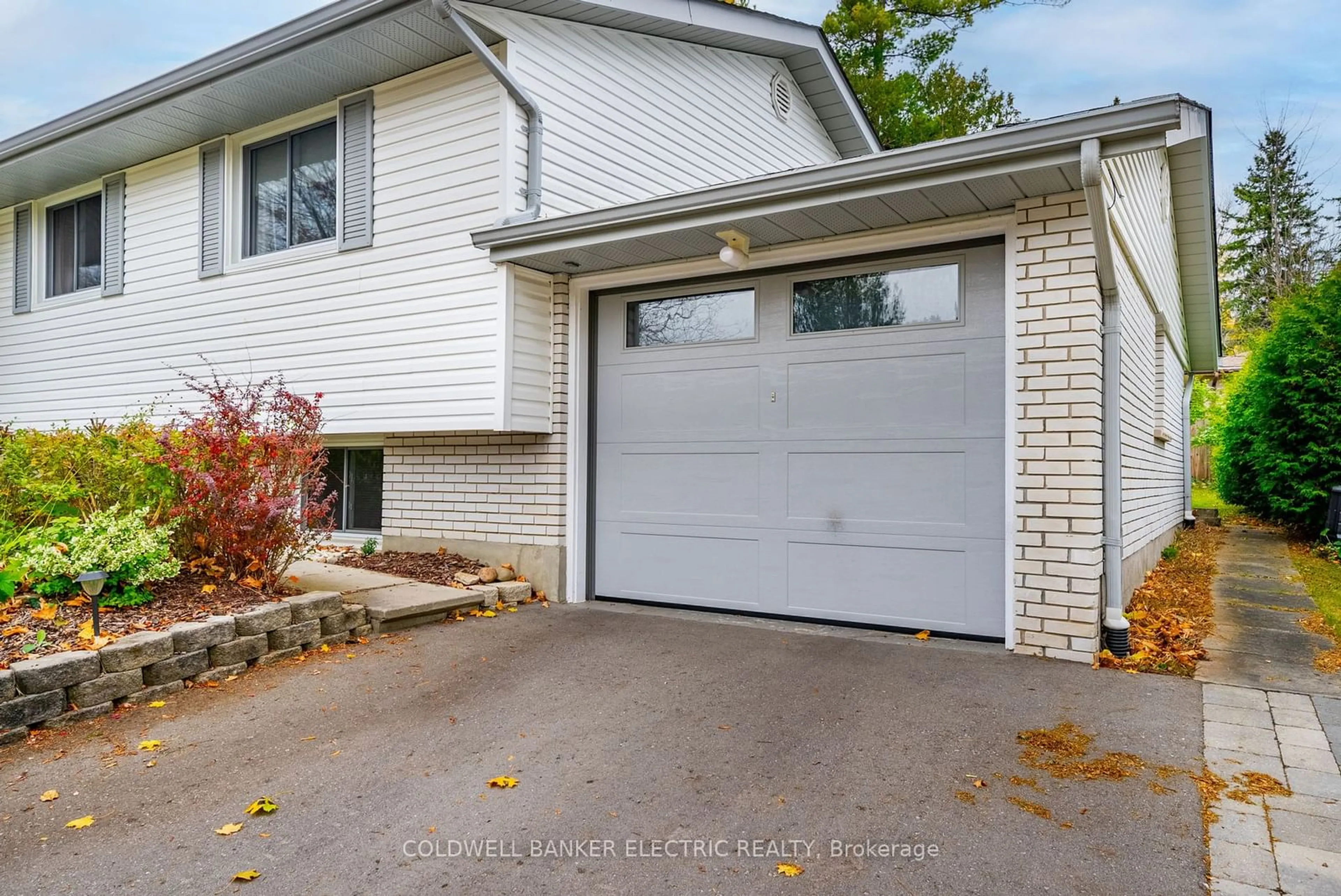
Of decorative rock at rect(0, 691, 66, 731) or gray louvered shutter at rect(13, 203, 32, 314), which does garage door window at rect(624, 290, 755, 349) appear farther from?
gray louvered shutter at rect(13, 203, 32, 314)

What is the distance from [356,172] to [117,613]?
13.5ft

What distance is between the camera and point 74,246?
9094mm

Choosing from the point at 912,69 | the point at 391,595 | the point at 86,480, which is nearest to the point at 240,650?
the point at 391,595

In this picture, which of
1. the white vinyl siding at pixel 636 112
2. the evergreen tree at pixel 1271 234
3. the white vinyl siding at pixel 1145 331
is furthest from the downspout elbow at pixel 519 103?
the evergreen tree at pixel 1271 234

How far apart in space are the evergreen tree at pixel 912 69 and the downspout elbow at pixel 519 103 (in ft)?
34.1

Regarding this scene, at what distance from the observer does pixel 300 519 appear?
4.90 meters

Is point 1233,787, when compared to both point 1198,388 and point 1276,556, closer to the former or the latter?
point 1276,556

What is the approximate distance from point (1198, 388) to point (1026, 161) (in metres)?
20.4

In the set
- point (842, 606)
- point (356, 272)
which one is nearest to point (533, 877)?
point (842, 606)

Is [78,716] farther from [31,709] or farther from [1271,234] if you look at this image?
[1271,234]

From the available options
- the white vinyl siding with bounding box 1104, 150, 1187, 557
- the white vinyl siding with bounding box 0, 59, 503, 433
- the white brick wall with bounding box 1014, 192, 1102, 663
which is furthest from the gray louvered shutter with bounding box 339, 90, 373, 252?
the white vinyl siding with bounding box 1104, 150, 1187, 557

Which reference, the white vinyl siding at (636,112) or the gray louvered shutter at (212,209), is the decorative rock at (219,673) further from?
the gray louvered shutter at (212,209)

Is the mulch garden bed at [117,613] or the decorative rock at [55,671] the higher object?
the mulch garden bed at [117,613]

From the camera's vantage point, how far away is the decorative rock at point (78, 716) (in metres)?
3.32
